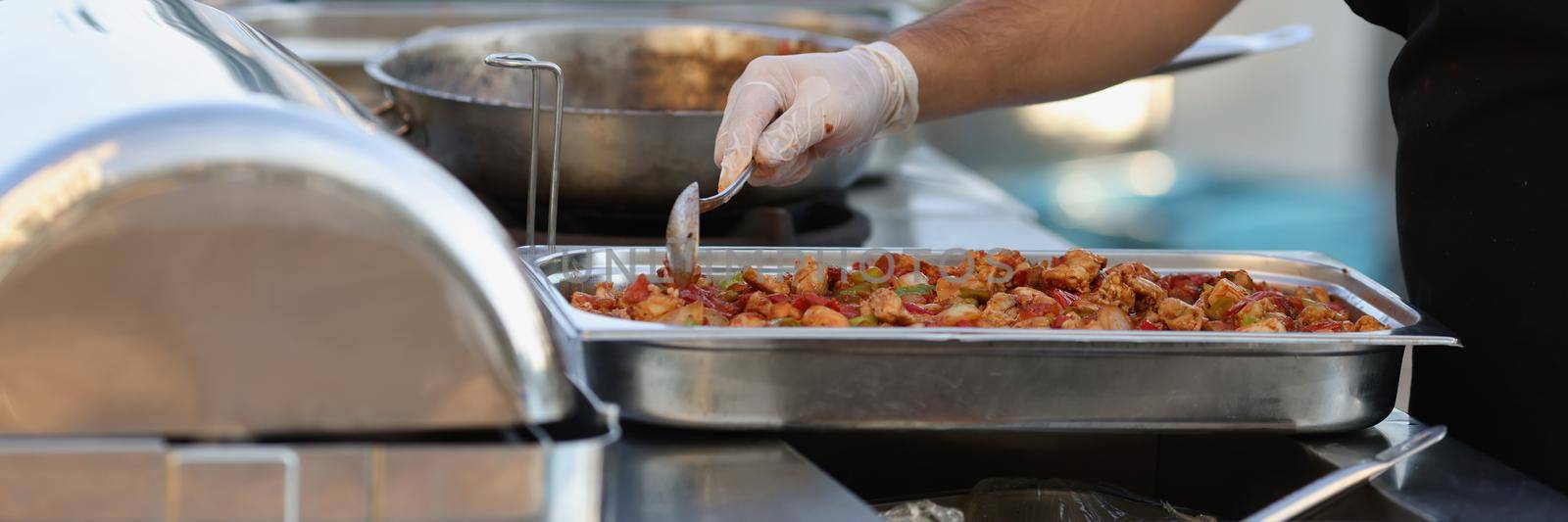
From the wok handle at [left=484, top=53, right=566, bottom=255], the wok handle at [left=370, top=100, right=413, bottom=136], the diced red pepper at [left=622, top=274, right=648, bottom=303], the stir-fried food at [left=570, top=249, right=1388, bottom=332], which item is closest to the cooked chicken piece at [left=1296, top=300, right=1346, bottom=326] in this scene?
the stir-fried food at [left=570, top=249, right=1388, bottom=332]

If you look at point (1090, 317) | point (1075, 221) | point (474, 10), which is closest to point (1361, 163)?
point (1075, 221)

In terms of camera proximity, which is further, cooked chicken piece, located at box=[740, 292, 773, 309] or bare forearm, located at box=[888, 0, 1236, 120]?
bare forearm, located at box=[888, 0, 1236, 120]

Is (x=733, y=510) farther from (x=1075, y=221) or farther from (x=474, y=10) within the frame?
(x=1075, y=221)

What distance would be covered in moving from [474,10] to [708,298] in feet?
6.63

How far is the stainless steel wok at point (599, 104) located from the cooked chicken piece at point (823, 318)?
2.01 ft

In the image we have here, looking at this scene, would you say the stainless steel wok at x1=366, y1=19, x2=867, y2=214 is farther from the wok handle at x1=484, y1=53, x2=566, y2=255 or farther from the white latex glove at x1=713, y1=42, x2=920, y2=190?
the wok handle at x1=484, y1=53, x2=566, y2=255

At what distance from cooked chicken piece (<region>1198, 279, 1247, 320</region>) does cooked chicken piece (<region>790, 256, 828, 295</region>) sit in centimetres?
34

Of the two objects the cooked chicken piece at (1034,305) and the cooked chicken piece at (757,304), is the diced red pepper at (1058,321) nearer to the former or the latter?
the cooked chicken piece at (1034,305)

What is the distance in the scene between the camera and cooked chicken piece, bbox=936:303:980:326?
1.19 meters

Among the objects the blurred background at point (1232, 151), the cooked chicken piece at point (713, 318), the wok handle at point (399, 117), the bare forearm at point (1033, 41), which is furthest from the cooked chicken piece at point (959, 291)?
the blurred background at point (1232, 151)

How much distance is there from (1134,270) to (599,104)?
1089mm

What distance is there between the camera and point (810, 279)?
1334 millimetres

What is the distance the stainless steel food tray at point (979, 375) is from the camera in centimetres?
106

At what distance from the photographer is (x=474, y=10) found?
10.3 ft
